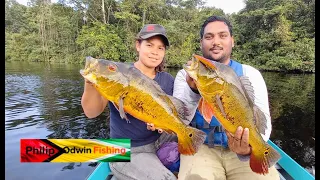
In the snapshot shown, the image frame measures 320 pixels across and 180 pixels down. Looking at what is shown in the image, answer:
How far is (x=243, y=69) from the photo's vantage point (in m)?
3.12

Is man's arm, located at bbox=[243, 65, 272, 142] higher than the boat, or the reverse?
man's arm, located at bbox=[243, 65, 272, 142]

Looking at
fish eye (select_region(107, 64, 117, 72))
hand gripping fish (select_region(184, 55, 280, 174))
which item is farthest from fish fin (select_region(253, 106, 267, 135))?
fish eye (select_region(107, 64, 117, 72))

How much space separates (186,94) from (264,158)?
98 centimetres

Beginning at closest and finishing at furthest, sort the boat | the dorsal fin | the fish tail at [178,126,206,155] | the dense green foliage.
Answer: the dorsal fin < the fish tail at [178,126,206,155] < the boat < the dense green foliage

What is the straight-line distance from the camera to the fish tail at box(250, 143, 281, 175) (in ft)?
7.35

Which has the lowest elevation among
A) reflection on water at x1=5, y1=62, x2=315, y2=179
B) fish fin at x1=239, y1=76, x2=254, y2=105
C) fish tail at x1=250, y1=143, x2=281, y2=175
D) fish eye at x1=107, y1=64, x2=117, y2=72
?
reflection on water at x1=5, y1=62, x2=315, y2=179

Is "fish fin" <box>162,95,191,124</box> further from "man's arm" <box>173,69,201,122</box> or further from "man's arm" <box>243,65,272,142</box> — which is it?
"man's arm" <box>243,65,272,142</box>

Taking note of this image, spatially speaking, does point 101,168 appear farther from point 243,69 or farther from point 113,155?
point 243,69

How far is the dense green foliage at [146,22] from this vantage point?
31.7m

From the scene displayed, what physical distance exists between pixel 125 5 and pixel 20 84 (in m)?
23.1

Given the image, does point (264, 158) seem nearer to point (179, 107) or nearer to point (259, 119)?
point (259, 119)

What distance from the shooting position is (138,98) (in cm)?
219

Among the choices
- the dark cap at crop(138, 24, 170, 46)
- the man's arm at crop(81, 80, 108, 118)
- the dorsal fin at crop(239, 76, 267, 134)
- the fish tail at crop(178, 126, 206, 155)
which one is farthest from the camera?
the dark cap at crop(138, 24, 170, 46)

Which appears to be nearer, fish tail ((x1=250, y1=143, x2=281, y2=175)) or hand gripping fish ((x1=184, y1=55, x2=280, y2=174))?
hand gripping fish ((x1=184, y1=55, x2=280, y2=174))
